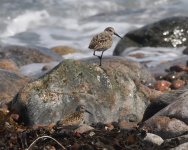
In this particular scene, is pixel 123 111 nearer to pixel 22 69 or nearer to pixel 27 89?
pixel 27 89

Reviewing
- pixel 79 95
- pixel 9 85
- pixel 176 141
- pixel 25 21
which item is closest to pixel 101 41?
pixel 79 95

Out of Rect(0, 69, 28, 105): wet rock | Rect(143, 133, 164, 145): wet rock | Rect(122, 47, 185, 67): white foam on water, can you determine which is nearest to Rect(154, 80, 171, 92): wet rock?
Rect(0, 69, 28, 105): wet rock

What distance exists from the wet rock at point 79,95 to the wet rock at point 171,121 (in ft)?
2.56

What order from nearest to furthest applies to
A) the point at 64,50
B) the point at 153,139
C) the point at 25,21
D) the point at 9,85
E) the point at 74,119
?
the point at 153,139
the point at 74,119
the point at 9,85
the point at 64,50
the point at 25,21

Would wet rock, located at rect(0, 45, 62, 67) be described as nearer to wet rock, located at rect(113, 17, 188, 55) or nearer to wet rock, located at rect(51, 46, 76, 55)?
wet rock, located at rect(51, 46, 76, 55)

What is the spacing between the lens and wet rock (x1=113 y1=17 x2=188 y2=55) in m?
15.5

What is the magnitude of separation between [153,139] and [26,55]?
752cm

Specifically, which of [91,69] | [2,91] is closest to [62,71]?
[91,69]

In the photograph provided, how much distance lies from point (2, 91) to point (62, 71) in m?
1.58

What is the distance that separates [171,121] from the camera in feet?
20.9

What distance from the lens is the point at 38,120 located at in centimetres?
709

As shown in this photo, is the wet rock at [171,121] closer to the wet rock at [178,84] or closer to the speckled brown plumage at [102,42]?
the speckled brown plumage at [102,42]

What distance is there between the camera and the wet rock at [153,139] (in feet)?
19.1

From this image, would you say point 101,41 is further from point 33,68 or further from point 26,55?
point 26,55
